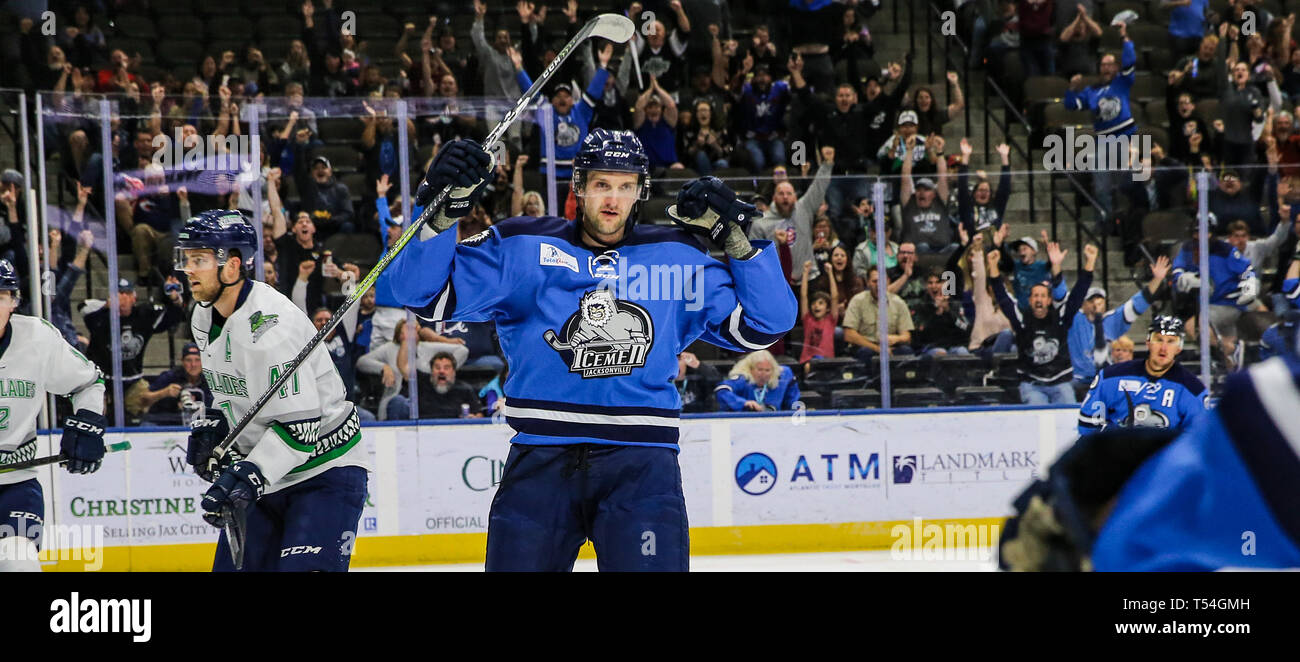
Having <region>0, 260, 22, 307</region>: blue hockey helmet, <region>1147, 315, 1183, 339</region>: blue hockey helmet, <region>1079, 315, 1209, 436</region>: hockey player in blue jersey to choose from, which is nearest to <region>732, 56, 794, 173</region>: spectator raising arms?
<region>1147, 315, 1183, 339</region>: blue hockey helmet

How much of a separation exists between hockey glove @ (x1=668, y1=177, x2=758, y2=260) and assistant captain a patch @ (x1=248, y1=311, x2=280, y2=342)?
119cm

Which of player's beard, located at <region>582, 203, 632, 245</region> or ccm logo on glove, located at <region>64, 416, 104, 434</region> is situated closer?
player's beard, located at <region>582, 203, 632, 245</region>

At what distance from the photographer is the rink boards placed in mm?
6438

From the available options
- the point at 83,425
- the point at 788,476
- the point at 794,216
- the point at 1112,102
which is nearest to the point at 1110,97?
the point at 1112,102

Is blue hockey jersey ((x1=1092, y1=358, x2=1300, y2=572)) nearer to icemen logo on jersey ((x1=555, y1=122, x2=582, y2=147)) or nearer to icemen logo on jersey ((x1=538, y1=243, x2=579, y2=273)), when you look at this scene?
icemen logo on jersey ((x1=538, y1=243, x2=579, y2=273))

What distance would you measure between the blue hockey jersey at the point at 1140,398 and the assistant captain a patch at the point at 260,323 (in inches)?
122

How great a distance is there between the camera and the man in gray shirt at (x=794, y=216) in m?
6.62

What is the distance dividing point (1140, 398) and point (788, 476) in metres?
1.99

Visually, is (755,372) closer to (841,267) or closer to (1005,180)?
(841,267)

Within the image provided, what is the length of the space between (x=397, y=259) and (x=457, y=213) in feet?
0.63

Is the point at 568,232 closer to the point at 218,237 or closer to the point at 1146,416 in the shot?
the point at 218,237

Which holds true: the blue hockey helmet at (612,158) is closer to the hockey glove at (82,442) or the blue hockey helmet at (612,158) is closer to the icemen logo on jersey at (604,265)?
the icemen logo on jersey at (604,265)

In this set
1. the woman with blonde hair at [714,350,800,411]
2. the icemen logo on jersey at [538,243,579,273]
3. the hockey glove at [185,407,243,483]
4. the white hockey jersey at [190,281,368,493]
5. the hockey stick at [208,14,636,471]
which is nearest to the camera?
the icemen logo on jersey at [538,243,579,273]
